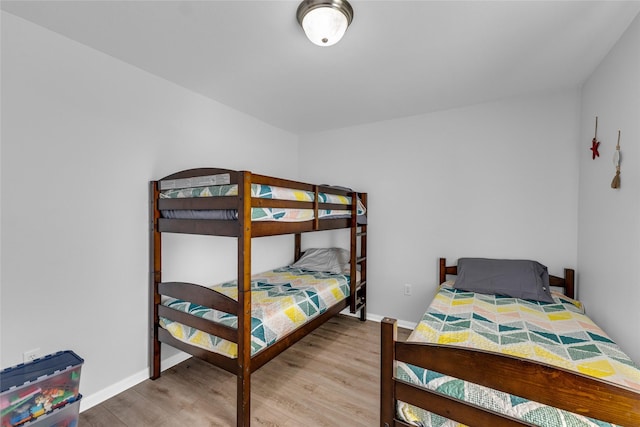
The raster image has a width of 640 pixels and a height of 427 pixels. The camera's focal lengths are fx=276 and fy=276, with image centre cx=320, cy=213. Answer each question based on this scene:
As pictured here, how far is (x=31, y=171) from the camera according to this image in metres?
1.63

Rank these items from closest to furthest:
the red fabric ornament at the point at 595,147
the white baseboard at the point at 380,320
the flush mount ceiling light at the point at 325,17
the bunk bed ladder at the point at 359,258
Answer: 1. the flush mount ceiling light at the point at 325,17
2. the red fabric ornament at the point at 595,147
3. the bunk bed ladder at the point at 359,258
4. the white baseboard at the point at 380,320

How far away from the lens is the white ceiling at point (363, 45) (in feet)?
4.96

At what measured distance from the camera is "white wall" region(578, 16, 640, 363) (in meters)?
1.52

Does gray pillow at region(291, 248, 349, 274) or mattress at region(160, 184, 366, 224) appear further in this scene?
gray pillow at region(291, 248, 349, 274)

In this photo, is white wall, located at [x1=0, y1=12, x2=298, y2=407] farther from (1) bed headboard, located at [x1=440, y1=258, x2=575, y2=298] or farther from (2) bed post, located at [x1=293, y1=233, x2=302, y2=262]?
(1) bed headboard, located at [x1=440, y1=258, x2=575, y2=298]

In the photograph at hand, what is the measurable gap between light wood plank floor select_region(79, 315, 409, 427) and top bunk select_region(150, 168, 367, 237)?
1.17m

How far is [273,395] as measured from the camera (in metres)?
1.98

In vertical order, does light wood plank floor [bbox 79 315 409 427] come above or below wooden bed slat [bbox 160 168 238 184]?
below

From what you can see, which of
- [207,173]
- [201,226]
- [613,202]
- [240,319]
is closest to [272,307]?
[240,319]

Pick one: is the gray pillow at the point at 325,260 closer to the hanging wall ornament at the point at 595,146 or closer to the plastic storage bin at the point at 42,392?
the plastic storage bin at the point at 42,392

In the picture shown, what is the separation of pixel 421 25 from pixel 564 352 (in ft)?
6.49

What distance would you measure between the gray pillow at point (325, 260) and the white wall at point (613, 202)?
2.14 meters

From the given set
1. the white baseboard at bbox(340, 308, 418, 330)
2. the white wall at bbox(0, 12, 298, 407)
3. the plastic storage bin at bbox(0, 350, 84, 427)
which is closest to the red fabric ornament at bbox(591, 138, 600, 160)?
the white baseboard at bbox(340, 308, 418, 330)

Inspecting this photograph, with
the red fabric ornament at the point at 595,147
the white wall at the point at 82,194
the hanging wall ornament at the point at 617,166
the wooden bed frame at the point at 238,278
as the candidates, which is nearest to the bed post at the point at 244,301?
the wooden bed frame at the point at 238,278
